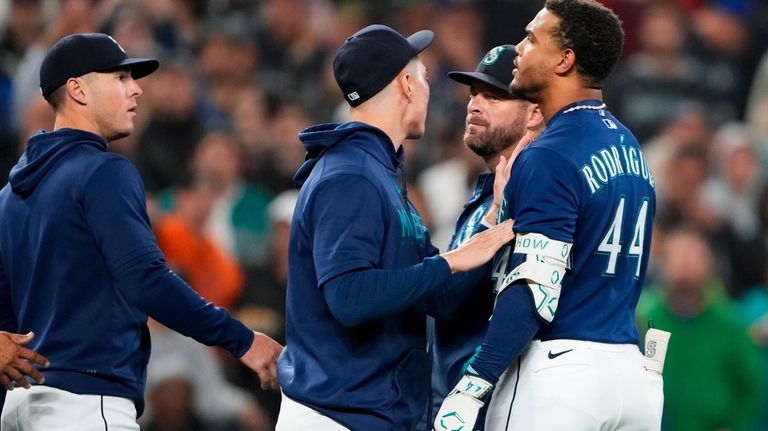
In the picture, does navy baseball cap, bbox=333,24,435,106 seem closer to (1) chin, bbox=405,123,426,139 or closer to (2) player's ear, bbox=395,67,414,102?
(2) player's ear, bbox=395,67,414,102

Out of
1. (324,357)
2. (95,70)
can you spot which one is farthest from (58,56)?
(324,357)

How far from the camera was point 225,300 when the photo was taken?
8.12m

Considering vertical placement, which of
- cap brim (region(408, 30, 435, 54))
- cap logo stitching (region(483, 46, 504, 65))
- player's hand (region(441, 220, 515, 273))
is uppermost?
cap brim (region(408, 30, 435, 54))

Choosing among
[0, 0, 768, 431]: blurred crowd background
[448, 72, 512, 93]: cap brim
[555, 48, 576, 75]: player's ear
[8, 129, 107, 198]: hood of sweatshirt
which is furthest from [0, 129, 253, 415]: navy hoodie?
[0, 0, 768, 431]: blurred crowd background

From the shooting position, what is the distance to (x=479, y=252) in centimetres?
414

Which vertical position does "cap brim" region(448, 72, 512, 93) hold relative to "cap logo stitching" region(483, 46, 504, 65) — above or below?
below

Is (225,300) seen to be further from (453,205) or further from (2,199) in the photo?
(2,199)

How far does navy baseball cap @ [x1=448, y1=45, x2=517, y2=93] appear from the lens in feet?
16.0

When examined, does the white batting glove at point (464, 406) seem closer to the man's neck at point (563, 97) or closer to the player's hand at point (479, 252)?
the player's hand at point (479, 252)

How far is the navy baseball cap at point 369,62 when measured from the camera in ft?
14.2

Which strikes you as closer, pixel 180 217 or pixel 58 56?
pixel 58 56

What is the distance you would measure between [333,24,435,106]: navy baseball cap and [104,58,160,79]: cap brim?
2.45 ft

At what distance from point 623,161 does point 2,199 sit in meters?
2.14

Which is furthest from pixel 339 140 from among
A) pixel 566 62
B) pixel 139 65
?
pixel 139 65
